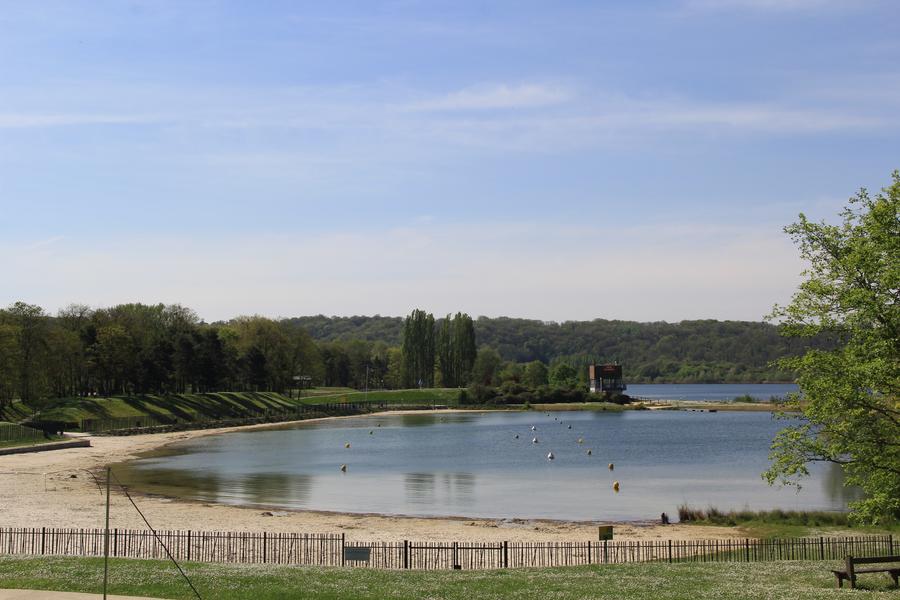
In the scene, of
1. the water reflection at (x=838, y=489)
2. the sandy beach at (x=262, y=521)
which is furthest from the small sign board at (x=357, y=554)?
the water reflection at (x=838, y=489)

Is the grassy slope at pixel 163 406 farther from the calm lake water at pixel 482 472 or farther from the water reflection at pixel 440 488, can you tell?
the water reflection at pixel 440 488

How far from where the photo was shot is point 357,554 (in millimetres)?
32344

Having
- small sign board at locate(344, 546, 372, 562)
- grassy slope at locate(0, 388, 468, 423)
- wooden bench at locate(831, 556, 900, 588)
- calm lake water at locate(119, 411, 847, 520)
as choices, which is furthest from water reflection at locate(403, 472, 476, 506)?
grassy slope at locate(0, 388, 468, 423)

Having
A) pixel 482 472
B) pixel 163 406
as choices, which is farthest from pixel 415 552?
pixel 163 406

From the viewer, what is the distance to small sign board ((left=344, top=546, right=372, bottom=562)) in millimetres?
32062

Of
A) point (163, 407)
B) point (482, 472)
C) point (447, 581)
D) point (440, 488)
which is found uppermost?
point (447, 581)

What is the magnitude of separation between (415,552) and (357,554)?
537 cm

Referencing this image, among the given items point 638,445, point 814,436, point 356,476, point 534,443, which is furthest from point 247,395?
point 814,436

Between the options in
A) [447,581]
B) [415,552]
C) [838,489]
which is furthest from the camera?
[838,489]

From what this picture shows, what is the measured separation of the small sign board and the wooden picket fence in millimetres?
52

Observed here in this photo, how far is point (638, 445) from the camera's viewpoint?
106688mm

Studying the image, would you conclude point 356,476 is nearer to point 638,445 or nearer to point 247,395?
point 638,445

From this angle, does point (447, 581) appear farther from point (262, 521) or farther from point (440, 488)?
point (440, 488)

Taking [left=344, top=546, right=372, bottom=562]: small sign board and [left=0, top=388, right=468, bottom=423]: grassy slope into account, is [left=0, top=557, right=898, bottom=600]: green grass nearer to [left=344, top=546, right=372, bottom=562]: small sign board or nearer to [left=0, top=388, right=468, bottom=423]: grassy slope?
[left=344, top=546, right=372, bottom=562]: small sign board
